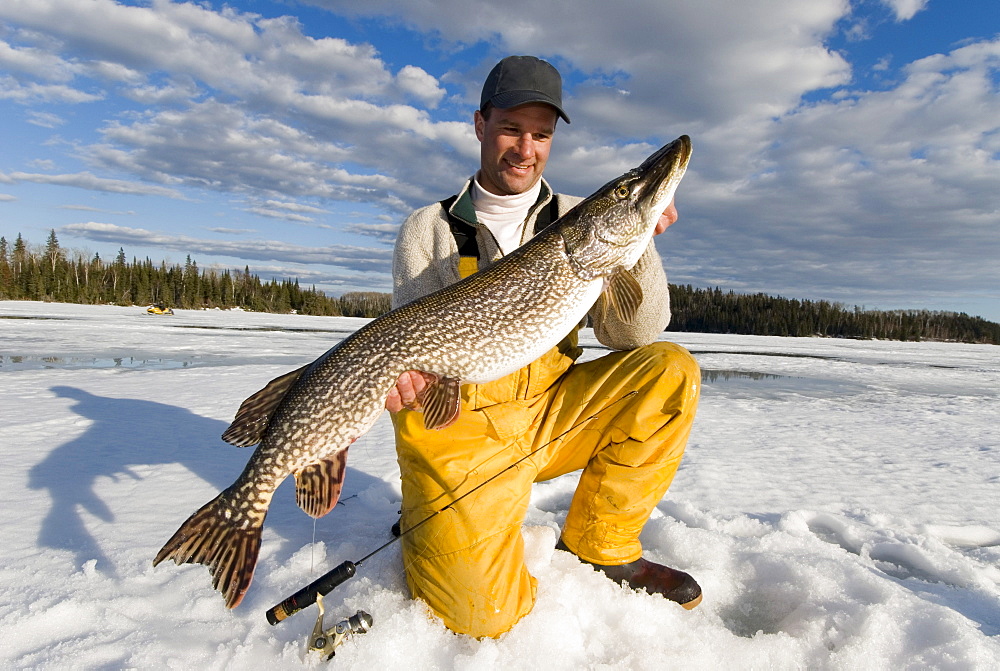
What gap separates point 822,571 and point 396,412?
1923 millimetres

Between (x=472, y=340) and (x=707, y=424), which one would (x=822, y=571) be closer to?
(x=472, y=340)

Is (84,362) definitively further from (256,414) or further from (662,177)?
(662,177)

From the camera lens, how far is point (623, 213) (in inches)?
102

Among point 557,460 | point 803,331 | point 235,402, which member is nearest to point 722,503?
point 557,460

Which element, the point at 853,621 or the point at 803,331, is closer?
the point at 853,621

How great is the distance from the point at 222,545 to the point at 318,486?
38 centimetres

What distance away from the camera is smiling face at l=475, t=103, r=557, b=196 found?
304 cm

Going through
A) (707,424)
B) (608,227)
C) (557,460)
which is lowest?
(707,424)

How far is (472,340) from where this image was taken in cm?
243

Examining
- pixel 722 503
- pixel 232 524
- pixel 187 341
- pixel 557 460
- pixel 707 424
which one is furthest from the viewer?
pixel 187 341

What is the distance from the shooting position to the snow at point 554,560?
76.3 inches

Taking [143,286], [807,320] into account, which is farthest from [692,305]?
[143,286]

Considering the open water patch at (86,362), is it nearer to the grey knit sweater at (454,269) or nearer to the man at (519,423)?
the grey knit sweater at (454,269)

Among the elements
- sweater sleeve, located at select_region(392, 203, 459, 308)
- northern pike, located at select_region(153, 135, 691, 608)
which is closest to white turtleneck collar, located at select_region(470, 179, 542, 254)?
sweater sleeve, located at select_region(392, 203, 459, 308)
